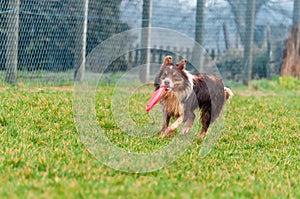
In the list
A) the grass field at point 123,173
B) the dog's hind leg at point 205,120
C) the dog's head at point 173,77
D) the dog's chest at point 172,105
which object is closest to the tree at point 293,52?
the grass field at point 123,173

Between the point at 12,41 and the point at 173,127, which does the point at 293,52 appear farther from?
the point at 173,127

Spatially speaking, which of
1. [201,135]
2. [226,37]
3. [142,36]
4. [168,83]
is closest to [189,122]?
[201,135]

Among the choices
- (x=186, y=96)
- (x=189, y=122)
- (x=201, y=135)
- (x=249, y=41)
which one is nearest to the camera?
(x=186, y=96)

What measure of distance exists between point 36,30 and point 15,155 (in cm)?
611

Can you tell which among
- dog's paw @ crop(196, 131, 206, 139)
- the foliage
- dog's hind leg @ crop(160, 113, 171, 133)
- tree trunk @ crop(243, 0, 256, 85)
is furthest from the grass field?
the foliage

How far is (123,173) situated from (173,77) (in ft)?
5.92

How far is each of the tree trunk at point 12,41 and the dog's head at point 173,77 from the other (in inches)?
177

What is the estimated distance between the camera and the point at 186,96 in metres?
5.97

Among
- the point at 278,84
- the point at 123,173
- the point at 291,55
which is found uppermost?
the point at 123,173

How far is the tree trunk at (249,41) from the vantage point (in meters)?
14.4

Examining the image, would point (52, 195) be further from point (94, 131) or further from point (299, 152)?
point (299, 152)

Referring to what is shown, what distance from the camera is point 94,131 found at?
5.55 meters

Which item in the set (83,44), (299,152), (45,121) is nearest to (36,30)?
(83,44)

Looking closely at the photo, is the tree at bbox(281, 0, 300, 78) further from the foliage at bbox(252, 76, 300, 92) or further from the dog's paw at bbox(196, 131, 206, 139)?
the dog's paw at bbox(196, 131, 206, 139)
